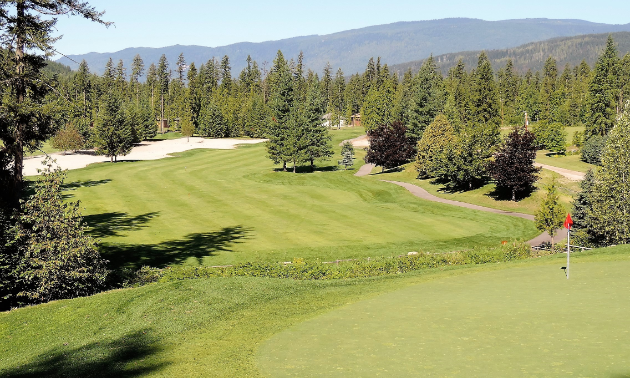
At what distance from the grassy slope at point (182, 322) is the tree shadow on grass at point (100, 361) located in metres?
0.03

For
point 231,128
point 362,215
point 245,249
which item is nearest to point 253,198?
point 362,215

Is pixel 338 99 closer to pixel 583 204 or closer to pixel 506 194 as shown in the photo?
pixel 506 194

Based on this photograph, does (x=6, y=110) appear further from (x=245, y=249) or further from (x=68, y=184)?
(x=68, y=184)

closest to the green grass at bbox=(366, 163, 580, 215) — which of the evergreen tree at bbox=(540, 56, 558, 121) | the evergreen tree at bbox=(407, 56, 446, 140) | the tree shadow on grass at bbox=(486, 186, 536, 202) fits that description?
the tree shadow on grass at bbox=(486, 186, 536, 202)

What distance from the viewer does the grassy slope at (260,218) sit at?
36.8 meters

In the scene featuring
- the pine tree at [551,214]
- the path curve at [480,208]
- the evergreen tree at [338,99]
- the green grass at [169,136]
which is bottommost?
the path curve at [480,208]

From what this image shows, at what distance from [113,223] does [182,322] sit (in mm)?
29721

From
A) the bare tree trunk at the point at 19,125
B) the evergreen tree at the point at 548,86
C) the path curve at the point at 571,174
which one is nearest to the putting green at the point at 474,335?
the bare tree trunk at the point at 19,125

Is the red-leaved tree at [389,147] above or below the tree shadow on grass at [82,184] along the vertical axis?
above

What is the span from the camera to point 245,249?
37.1 metres

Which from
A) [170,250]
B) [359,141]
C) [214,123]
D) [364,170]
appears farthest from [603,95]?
[214,123]

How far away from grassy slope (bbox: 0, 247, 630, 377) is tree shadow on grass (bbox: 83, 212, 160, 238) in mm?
20579

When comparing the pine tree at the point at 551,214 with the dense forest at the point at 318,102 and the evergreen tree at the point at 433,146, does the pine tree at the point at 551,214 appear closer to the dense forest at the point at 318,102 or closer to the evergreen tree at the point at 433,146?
the dense forest at the point at 318,102

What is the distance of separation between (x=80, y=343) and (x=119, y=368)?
11.9ft
